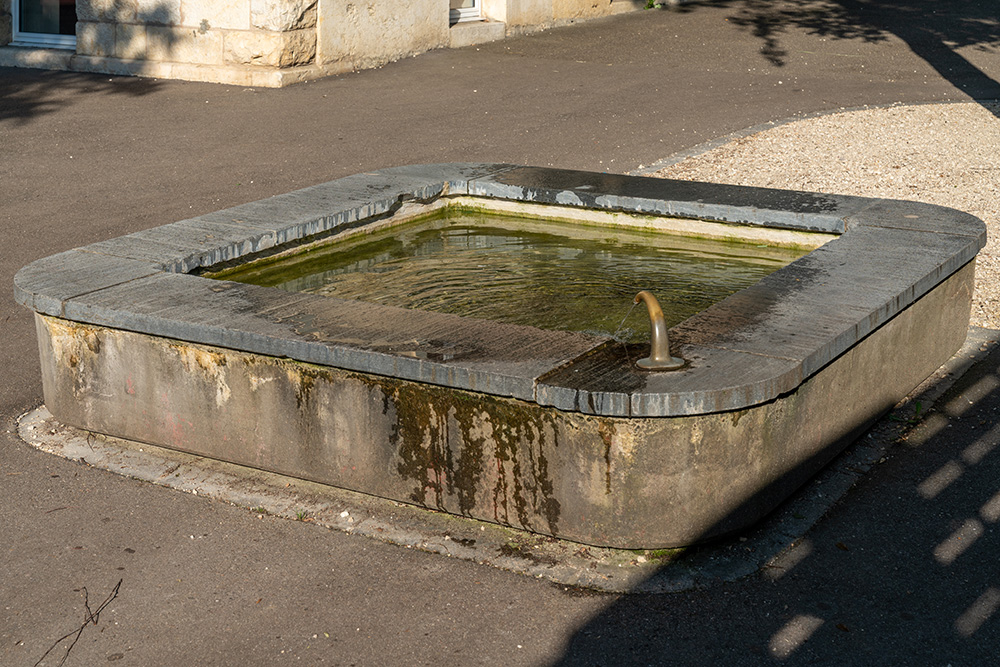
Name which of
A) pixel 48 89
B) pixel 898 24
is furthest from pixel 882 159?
pixel 48 89

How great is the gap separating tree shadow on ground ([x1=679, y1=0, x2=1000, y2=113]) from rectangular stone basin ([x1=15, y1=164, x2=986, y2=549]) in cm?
1016

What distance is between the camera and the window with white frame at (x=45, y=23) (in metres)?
15.3

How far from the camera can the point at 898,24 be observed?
18.1 m

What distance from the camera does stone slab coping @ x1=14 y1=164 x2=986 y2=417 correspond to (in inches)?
157

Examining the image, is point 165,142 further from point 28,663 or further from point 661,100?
point 28,663

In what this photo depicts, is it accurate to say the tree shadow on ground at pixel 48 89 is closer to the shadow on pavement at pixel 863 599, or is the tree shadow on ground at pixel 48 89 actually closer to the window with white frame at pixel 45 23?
the window with white frame at pixel 45 23

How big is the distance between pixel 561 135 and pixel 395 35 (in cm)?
457

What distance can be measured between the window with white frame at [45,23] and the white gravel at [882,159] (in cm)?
909

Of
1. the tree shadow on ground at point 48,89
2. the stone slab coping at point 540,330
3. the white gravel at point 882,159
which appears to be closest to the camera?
the stone slab coping at point 540,330

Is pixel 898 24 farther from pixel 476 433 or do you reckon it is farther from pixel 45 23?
pixel 476 433

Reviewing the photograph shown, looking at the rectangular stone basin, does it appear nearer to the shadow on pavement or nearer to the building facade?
the shadow on pavement

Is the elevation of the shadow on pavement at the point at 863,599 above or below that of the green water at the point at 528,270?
below

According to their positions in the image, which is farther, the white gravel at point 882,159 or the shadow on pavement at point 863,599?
the white gravel at point 882,159

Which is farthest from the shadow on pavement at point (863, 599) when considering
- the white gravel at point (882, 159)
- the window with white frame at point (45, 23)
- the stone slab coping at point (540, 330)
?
the window with white frame at point (45, 23)
